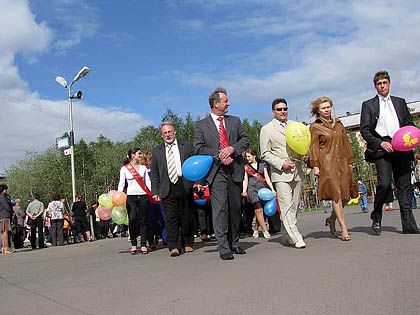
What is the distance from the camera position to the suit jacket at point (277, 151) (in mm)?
7371

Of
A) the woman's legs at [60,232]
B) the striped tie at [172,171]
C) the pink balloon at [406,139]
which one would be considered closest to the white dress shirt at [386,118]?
the pink balloon at [406,139]

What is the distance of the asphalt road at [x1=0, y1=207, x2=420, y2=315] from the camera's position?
3912 mm

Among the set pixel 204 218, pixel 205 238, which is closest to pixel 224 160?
pixel 204 218

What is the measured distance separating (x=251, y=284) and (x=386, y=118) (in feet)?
13.0

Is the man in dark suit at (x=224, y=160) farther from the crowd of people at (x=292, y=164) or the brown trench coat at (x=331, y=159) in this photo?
the brown trench coat at (x=331, y=159)

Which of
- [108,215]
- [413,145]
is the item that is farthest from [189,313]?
[108,215]

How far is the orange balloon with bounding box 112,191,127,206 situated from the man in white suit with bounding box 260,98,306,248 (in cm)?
358

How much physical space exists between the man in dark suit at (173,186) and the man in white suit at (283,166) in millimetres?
1647

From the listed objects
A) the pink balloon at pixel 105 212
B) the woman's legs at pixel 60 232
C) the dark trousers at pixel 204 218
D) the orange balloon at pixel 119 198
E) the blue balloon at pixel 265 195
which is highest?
the orange balloon at pixel 119 198

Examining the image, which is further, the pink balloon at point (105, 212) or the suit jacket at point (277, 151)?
the pink balloon at point (105, 212)

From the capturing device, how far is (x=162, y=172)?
27.7 feet

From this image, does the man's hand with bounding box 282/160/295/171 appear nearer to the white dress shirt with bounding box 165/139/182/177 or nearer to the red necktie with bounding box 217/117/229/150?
the red necktie with bounding box 217/117/229/150

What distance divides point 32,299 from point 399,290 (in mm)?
3807

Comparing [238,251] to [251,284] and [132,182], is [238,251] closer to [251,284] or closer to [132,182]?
[251,284]
